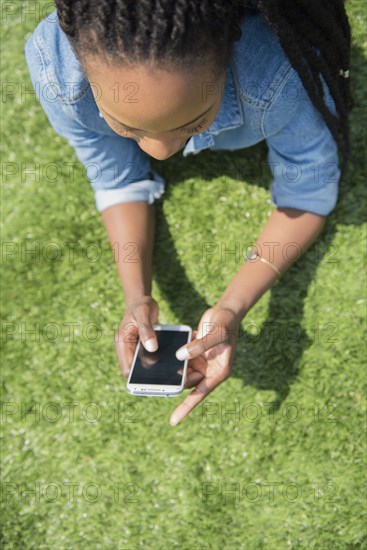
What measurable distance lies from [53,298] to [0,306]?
0.30 m

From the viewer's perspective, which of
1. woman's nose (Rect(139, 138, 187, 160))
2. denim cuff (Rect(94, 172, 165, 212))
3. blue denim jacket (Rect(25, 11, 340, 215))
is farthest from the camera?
denim cuff (Rect(94, 172, 165, 212))

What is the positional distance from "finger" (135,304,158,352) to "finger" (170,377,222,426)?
265mm

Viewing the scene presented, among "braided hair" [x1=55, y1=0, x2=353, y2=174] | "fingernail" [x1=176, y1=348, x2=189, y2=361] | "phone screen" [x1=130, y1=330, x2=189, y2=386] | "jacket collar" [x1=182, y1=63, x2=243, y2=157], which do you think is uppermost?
"braided hair" [x1=55, y1=0, x2=353, y2=174]

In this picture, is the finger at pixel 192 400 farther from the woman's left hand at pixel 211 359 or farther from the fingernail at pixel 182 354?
the fingernail at pixel 182 354

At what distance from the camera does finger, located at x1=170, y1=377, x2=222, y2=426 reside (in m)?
2.50

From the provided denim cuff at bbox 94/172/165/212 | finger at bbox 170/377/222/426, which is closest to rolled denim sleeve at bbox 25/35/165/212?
denim cuff at bbox 94/172/165/212

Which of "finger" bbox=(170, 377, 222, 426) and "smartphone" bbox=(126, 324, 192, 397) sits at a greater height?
"smartphone" bbox=(126, 324, 192, 397)

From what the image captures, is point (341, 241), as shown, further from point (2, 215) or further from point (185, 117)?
point (2, 215)

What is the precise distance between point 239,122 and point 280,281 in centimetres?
97

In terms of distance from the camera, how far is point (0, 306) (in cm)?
332

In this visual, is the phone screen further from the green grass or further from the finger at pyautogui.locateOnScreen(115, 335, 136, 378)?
the green grass

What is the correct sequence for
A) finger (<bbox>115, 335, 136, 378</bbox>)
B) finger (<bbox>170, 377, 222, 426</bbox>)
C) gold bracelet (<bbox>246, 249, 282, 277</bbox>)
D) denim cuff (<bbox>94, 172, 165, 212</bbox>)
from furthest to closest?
denim cuff (<bbox>94, 172, 165, 212</bbox>) < gold bracelet (<bbox>246, 249, 282, 277</bbox>) < finger (<bbox>115, 335, 136, 378</bbox>) < finger (<bbox>170, 377, 222, 426</bbox>)

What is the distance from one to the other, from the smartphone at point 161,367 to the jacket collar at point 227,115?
0.84 metres

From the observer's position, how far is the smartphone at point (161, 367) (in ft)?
7.79
